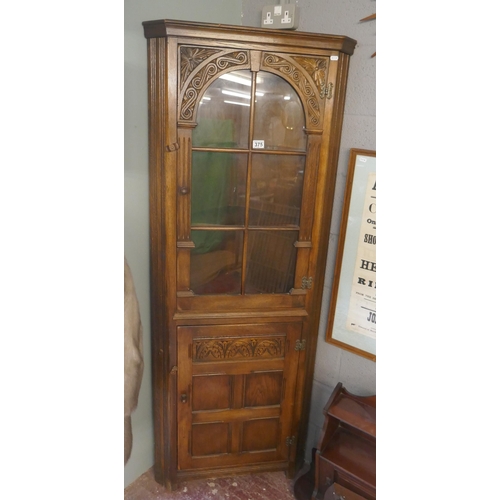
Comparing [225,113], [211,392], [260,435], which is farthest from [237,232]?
[260,435]

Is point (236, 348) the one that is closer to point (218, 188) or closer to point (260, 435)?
point (260, 435)

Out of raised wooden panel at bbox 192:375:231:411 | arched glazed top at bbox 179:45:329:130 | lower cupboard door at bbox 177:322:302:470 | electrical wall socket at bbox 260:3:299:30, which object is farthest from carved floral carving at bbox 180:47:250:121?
raised wooden panel at bbox 192:375:231:411

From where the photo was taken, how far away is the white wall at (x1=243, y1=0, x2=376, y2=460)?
4.97 ft

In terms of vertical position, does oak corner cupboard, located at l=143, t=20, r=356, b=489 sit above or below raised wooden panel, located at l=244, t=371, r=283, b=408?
above

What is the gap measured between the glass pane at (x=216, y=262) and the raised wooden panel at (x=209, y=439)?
63cm

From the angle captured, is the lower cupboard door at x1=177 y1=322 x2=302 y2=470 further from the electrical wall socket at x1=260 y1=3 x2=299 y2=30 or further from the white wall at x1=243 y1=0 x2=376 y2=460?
the electrical wall socket at x1=260 y1=3 x2=299 y2=30

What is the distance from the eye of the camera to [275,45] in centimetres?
140

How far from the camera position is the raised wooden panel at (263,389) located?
1.77 m

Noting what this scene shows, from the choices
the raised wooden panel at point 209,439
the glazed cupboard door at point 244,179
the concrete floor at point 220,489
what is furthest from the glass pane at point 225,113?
the concrete floor at point 220,489

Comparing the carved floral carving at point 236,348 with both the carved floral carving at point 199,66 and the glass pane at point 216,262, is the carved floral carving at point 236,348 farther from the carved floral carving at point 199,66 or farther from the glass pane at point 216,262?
the carved floral carving at point 199,66

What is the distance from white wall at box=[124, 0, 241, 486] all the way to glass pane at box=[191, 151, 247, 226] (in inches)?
9.0
